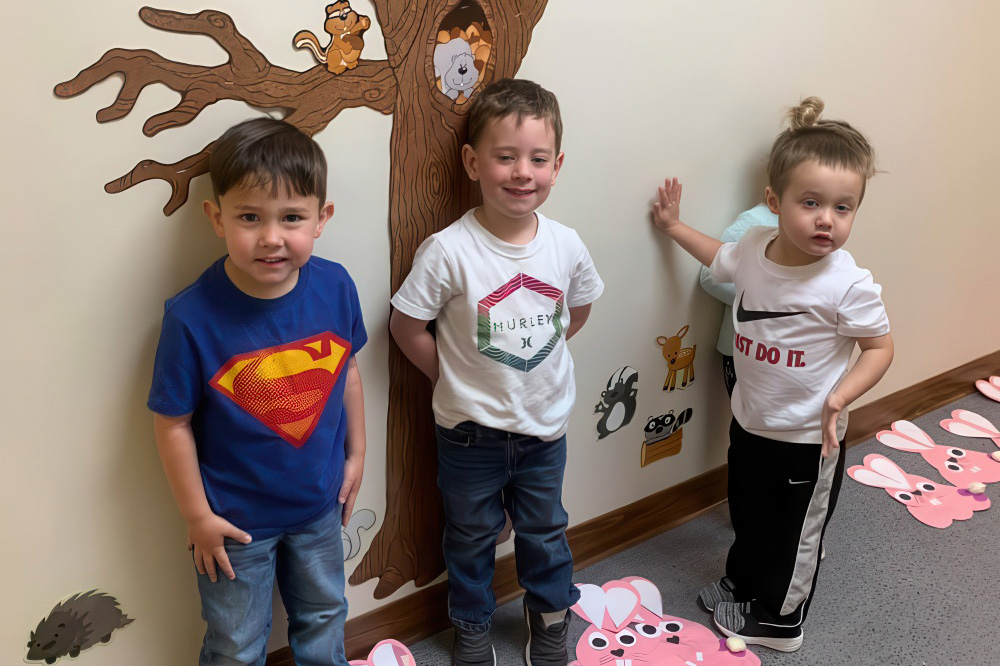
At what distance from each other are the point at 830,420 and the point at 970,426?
1423 mm

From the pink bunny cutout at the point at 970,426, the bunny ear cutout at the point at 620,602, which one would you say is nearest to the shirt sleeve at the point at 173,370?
the bunny ear cutout at the point at 620,602

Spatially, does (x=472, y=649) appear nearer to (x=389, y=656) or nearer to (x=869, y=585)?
(x=389, y=656)

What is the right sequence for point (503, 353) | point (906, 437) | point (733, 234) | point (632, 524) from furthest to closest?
point (906, 437) < point (632, 524) < point (733, 234) < point (503, 353)

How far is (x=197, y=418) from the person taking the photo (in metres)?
1.23

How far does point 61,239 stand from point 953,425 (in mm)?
2683

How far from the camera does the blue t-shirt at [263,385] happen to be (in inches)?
45.6

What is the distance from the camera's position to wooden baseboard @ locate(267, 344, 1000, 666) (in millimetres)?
1662

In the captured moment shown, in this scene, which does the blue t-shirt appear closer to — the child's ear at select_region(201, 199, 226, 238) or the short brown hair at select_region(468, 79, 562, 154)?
the child's ear at select_region(201, 199, 226, 238)

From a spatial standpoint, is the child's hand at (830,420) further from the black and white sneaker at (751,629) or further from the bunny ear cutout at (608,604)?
the bunny ear cutout at (608,604)

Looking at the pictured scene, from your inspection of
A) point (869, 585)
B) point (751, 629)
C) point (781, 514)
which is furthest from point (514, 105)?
point (869, 585)

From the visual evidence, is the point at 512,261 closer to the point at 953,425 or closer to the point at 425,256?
the point at 425,256

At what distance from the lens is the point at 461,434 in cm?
149

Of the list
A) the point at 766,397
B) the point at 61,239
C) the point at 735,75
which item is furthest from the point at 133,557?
the point at 735,75

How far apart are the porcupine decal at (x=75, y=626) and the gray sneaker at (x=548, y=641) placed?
0.80 m
